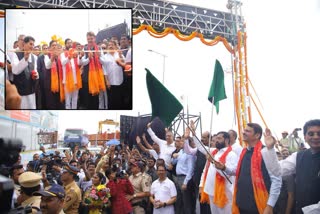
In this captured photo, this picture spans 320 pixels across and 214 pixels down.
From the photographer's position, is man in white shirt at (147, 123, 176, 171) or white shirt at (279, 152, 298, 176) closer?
white shirt at (279, 152, 298, 176)

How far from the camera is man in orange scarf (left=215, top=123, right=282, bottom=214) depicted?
269 cm

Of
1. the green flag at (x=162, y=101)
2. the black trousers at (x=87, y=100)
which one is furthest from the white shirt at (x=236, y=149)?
the black trousers at (x=87, y=100)

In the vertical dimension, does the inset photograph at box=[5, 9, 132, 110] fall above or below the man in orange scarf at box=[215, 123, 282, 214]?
above

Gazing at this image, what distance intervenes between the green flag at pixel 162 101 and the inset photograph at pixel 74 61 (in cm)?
90

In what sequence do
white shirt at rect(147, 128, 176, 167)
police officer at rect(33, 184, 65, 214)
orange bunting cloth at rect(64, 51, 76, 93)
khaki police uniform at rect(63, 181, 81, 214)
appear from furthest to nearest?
white shirt at rect(147, 128, 176, 167), orange bunting cloth at rect(64, 51, 76, 93), khaki police uniform at rect(63, 181, 81, 214), police officer at rect(33, 184, 65, 214)

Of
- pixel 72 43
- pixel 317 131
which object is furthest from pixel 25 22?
pixel 317 131

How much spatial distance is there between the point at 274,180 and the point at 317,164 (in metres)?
0.35

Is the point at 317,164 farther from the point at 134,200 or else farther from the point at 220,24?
the point at 220,24

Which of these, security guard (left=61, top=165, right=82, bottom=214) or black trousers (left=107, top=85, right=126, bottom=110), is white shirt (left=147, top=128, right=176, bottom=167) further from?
security guard (left=61, top=165, right=82, bottom=214)

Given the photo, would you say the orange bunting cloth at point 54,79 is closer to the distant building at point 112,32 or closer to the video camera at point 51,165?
the distant building at point 112,32

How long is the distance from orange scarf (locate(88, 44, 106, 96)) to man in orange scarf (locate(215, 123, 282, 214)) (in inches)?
83.7

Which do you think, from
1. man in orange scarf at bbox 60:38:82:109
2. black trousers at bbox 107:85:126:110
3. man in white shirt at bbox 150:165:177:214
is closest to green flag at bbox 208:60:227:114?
man in white shirt at bbox 150:165:177:214

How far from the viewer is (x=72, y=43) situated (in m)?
4.34

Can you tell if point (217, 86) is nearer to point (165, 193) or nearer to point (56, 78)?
point (165, 193)
